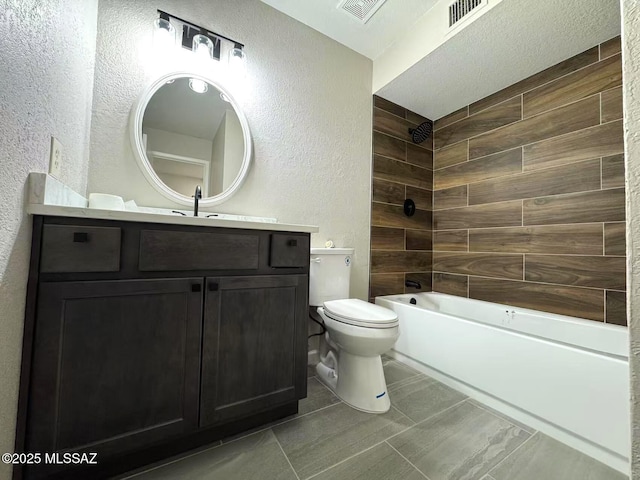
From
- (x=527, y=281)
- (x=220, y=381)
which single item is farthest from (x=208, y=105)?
(x=527, y=281)

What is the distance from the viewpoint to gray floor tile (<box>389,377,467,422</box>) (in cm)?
128

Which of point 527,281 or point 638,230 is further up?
point 638,230

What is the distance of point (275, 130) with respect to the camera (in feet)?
5.69

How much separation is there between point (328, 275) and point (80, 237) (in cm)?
122

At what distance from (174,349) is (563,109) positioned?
8.46 ft

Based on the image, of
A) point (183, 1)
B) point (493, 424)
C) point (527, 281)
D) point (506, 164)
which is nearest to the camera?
point (493, 424)

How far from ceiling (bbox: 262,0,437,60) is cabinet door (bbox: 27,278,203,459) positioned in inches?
75.0

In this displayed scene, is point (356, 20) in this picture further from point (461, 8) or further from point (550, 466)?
point (550, 466)

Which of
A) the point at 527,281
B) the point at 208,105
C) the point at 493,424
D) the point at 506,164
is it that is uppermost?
the point at 208,105

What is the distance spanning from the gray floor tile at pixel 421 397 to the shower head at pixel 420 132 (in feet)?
6.41

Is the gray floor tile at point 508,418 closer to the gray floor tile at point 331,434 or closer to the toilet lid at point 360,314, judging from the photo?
the gray floor tile at point 331,434

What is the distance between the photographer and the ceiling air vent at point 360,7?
1.65 meters

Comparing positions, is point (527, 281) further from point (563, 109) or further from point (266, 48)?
point (266, 48)

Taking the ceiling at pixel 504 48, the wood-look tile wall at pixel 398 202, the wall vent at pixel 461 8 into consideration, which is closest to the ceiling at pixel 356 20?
the wall vent at pixel 461 8
